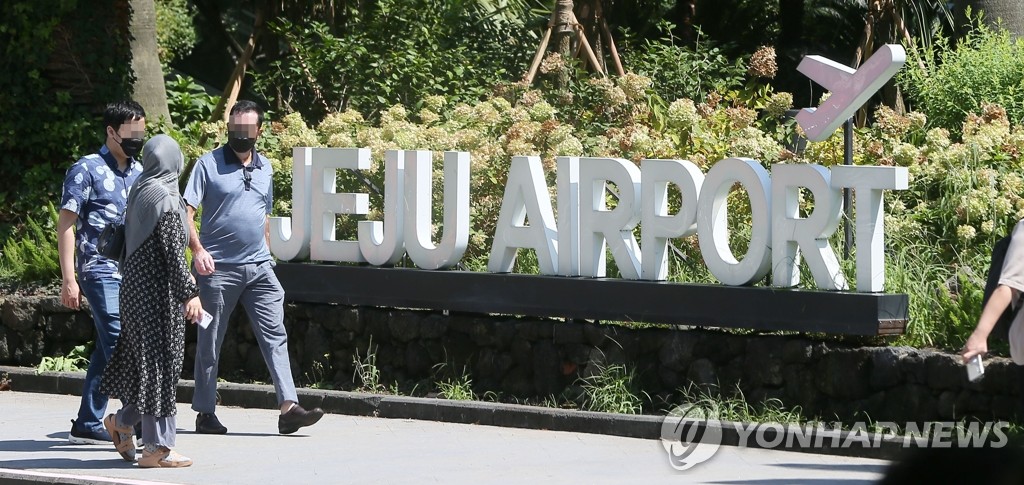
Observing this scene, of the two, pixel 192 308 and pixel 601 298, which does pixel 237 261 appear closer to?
pixel 192 308

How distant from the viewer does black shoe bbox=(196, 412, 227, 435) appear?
830cm

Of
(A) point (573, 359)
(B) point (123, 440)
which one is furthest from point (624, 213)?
(B) point (123, 440)

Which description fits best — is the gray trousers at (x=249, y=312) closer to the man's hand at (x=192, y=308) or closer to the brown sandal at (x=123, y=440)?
the brown sandal at (x=123, y=440)

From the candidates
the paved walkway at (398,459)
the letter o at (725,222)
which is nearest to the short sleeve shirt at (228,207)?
the paved walkway at (398,459)

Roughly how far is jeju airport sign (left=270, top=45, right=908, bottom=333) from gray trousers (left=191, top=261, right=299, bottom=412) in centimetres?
→ 165

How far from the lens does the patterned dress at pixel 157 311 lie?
7.02 metres

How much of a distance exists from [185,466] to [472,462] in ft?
5.00

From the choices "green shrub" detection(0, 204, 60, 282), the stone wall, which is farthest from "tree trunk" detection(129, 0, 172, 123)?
the stone wall

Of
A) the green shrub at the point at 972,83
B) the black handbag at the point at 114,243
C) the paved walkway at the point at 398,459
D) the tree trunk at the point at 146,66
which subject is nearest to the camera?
the paved walkway at the point at 398,459

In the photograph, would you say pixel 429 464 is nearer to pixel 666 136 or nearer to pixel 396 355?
pixel 396 355

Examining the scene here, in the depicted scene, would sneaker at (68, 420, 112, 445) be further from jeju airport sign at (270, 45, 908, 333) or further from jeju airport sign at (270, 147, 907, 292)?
jeju airport sign at (270, 147, 907, 292)

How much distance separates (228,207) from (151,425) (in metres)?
1.51

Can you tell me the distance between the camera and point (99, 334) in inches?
305

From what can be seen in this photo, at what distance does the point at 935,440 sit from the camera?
728 cm
